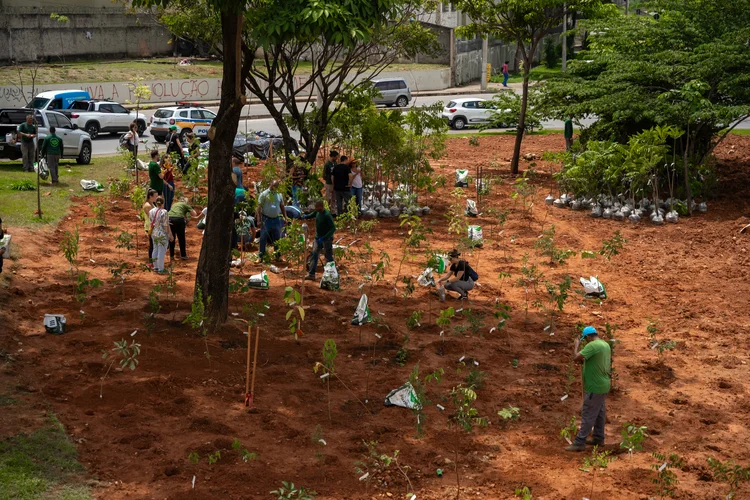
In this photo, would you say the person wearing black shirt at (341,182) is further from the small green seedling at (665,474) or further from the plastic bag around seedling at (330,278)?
the small green seedling at (665,474)

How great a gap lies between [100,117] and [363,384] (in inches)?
992

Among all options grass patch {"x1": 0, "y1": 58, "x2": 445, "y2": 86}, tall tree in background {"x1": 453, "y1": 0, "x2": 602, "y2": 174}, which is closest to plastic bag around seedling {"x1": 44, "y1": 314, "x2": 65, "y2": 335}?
tall tree in background {"x1": 453, "y1": 0, "x2": 602, "y2": 174}

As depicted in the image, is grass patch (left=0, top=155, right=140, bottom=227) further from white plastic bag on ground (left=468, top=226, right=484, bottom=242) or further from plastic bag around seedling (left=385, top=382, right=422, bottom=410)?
plastic bag around seedling (left=385, top=382, right=422, bottom=410)

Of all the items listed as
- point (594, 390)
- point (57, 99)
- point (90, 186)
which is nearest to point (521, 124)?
point (90, 186)

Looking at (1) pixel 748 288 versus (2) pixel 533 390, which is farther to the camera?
(1) pixel 748 288

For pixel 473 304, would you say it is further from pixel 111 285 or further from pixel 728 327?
pixel 111 285

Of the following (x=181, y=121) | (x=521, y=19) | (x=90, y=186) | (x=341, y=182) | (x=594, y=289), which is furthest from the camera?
(x=181, y=121)

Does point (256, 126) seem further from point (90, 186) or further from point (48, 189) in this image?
point (48, 189)

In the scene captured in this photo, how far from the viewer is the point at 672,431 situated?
9664 millimetres

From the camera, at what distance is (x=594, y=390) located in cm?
906

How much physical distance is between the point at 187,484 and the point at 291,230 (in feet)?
18.9

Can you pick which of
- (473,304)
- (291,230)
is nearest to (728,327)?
(473,304)

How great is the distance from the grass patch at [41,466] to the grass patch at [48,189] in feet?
28.6

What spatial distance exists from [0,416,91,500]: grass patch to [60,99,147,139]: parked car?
24.9 m
